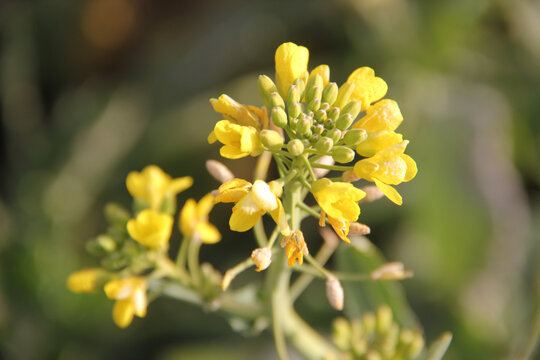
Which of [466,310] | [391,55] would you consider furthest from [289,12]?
[466,310]

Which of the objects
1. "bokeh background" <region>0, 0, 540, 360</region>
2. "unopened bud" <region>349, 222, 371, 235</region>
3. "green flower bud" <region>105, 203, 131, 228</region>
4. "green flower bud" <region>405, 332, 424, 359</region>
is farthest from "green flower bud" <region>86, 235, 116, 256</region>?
"bokeh background" <region>0, 0, 540, 360</region>

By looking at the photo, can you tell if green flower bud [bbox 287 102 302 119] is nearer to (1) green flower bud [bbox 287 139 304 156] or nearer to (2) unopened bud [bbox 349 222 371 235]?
(1) green flower bud [bbox 287 139 304 156]

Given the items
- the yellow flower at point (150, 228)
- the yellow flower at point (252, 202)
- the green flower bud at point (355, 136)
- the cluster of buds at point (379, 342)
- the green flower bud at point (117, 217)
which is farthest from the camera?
the cluster of buds at point (379, 342)

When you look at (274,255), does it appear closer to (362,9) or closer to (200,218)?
(200,218)

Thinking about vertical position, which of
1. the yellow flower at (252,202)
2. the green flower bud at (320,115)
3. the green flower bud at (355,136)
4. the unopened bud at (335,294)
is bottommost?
the unopened bud at (335,294)

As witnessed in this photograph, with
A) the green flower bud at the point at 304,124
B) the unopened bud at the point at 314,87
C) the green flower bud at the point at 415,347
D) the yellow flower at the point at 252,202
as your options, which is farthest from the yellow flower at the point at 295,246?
the green flower bud at the point at 415,347

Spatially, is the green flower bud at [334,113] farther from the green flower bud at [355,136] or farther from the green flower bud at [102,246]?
the green flower bud at [102,246]
